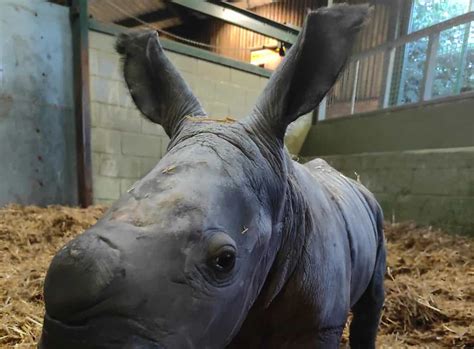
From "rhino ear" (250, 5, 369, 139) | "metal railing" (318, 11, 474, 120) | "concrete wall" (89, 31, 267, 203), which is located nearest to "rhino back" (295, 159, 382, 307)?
"rhino ear" (250, 5, 369, 139)

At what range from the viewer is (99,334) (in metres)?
0.84

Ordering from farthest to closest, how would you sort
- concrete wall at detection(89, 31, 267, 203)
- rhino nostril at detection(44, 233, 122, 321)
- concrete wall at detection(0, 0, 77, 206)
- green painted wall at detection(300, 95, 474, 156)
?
green painted wall at detection(300, 95, 474, 156)
concrete wall at detection(89, 31, 267, 203)
concrete wall at detection(0, 0, 77, 206)
rhino nostril at detection(44, 233, 122, 321)

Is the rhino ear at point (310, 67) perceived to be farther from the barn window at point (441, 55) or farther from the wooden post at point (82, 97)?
the barn window at point (441, 55)

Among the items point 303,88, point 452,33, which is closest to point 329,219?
point 303,88

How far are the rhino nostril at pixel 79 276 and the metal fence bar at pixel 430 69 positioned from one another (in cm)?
708

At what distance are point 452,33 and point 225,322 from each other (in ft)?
23.2

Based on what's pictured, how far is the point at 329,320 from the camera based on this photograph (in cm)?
164

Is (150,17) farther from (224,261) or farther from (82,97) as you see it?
(224,261)

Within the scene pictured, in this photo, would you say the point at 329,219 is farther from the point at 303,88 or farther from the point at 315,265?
the point at 303,88

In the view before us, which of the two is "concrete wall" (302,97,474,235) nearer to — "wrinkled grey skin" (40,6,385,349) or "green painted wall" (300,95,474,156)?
"green painted wall" (300,95,474,156)

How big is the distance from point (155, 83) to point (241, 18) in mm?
5956

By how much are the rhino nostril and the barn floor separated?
5.70ft

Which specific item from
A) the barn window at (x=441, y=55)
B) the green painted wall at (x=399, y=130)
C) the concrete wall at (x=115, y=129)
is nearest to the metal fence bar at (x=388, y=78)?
the barn window at (x=441, y=55)

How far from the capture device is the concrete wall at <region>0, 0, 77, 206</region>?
17.7ft
